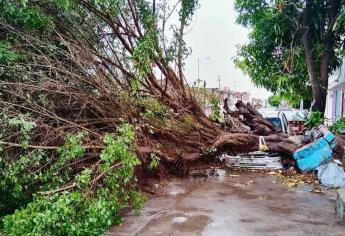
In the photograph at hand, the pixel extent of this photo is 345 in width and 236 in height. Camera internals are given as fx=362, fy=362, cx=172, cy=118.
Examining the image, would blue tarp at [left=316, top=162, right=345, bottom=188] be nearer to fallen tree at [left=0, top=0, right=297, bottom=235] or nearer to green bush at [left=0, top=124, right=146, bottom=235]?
fallen tree at [left=0, top=0, right=297, bottom=235]

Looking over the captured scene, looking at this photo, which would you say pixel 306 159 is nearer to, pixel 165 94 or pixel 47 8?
pixel 165 94

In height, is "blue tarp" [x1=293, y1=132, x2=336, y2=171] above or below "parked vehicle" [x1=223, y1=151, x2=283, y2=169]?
above

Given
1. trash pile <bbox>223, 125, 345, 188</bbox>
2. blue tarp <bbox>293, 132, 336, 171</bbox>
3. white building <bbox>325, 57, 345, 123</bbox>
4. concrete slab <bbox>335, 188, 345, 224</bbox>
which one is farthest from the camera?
white building <bbox>325, 57, 345, 123</bbox>

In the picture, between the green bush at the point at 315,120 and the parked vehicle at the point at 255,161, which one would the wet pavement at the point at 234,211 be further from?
the green bush at the point at 315,120

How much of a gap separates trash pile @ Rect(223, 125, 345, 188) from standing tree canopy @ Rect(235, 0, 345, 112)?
181 inches

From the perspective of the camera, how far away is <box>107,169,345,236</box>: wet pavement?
18.1 ft

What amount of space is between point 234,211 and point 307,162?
388 centimetres

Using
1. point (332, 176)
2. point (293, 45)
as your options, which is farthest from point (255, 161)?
point (293, 45)

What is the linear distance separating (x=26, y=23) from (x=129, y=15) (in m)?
2.76

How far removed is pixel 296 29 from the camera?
14.3 meters

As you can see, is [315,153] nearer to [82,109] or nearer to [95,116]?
[95,116]

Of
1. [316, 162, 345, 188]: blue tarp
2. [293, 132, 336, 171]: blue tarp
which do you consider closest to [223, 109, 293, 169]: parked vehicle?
[293, 132, 336, 171]: blue tarp

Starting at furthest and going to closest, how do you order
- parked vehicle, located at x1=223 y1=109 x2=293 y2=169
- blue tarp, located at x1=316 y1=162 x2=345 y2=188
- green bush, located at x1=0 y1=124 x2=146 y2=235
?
parked vehicle, located at x1=223 y1=109 x2=293 y2=169 < blue tarp, located at x1=316 y1=162 x2=345 y2=188 < green bush, located at x1=0 y1=124 x2=146 y2=235

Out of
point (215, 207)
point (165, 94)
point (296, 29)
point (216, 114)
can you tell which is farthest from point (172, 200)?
point (296, 29)
